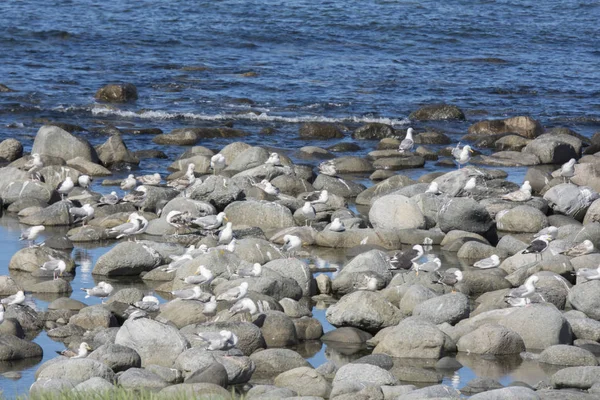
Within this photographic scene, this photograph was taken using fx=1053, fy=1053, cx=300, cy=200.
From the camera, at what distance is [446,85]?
115 ft

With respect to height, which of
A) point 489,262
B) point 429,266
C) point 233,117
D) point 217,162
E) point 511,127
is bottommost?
point 233,117

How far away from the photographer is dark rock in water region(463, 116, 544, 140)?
2805 centimetres

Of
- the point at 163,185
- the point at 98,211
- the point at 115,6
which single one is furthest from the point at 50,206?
the point at 115,6

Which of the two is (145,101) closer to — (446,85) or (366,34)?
(446,85)

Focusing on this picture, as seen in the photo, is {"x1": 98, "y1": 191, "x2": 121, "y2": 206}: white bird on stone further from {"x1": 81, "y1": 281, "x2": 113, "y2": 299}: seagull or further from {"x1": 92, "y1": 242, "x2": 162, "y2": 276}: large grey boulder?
{"x1": 81, "y1": 281, "x2": 113, "y2": 299}: seagull

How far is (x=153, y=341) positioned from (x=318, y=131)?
54.2 ft

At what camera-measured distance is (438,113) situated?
99.0ft

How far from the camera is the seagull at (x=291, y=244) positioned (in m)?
15.8

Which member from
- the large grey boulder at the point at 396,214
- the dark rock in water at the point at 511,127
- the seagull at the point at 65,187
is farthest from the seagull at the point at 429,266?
the dark rock in water at the point at 511,127

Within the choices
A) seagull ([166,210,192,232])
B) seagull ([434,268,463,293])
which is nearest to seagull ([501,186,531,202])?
seagull ([434,268,463,293])

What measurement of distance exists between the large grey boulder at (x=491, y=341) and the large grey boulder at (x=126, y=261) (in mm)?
4982

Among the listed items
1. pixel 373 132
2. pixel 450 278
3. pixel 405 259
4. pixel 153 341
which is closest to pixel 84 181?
pixel 405 259

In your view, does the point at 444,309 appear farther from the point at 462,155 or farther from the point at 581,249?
the point at 462,155

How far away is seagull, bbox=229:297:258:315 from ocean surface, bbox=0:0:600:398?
490cm
